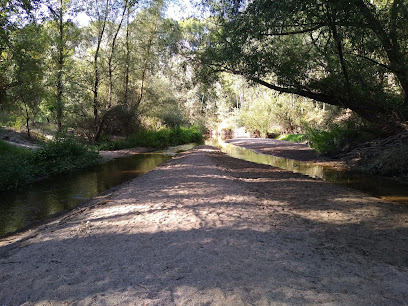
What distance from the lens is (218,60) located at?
40.9ft

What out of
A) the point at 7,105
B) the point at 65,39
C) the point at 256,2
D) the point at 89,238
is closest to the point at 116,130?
the point at 65,39

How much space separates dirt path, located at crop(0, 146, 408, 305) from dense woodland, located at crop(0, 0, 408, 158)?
628 centimetres

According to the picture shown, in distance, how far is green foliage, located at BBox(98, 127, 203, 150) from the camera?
25281mm

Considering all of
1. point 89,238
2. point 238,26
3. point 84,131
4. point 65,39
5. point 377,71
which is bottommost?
point 89,238

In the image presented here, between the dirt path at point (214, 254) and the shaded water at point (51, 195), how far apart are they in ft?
4.95

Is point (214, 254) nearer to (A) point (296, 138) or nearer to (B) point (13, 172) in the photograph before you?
(B) point (13, 172)

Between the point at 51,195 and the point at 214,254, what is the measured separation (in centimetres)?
780

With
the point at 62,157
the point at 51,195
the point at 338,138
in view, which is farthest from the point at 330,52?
the point at 62,157

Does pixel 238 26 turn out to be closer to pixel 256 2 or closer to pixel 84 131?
pixel 256 2

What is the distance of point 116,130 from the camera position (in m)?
28.5

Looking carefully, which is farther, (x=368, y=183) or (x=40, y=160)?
(x=40, y=160)

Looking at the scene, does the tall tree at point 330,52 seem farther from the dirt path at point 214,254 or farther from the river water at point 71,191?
the dirt path at point 214,254

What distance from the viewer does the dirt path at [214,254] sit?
10.2ft

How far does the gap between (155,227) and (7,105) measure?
15.7 metres
